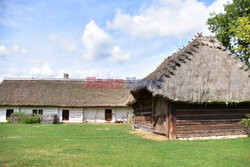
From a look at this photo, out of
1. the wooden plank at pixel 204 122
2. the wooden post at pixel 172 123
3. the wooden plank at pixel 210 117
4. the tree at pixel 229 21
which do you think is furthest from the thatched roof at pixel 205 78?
the tree at pixel 229 21

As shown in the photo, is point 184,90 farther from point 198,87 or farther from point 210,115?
point 210,115

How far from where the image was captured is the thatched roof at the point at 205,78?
10.4 m

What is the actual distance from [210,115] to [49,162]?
8.01 metres

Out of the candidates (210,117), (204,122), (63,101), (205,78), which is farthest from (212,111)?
(63,101)

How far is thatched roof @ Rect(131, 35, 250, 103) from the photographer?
10.4 metres

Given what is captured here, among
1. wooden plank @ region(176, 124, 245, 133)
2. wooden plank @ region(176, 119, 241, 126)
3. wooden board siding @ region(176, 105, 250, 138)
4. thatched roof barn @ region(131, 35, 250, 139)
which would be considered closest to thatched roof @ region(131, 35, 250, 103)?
thatched roof barn @ region(131, 35, 250, 139)

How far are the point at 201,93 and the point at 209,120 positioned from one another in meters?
1.57

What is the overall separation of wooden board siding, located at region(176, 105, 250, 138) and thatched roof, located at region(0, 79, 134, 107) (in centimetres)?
1529

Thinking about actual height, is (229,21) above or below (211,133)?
above

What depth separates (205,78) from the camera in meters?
A: 11.1

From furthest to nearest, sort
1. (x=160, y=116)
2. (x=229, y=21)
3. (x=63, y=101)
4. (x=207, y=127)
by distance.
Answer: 1. (x=63, y=101)
2. (x=229, y=21)
3. (x=160, y=116)
4. (x=207, y=127)

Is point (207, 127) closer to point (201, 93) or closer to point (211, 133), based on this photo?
point (211, 133)

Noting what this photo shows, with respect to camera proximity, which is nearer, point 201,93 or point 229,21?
point 201,93

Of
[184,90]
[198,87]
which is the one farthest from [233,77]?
Result: [184,90]
